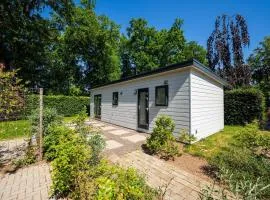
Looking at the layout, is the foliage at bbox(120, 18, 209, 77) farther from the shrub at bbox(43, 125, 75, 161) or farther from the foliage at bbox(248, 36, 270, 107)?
the shrub at bbox(43, 125, 75, 161)

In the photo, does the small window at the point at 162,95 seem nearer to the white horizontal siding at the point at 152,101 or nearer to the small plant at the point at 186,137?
the white horizontal siding at the point at 152,101

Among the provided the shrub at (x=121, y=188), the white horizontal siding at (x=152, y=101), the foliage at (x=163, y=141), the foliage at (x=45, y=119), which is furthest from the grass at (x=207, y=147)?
the foliage at (x=45, y=119)

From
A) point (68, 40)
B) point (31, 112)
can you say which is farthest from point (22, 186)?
point (68, 40)

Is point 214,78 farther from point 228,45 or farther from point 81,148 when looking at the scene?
point 228,45

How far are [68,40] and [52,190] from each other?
24872mm

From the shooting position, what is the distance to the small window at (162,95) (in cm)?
765

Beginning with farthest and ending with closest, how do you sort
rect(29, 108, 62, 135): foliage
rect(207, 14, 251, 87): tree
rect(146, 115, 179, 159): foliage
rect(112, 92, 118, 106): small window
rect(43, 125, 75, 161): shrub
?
rect(207, 14, 251, 87): tree, rect(112, 92, 118, 106): small window, rect(29, 108, 62, 135): foliage, rect(146, 115, 179, 159): foliage, rect(43, 125, 75, 161): shrub

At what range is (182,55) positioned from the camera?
2736 centimetres

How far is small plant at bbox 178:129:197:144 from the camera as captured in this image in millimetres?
6405

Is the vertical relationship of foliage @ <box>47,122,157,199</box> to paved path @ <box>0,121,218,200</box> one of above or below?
above

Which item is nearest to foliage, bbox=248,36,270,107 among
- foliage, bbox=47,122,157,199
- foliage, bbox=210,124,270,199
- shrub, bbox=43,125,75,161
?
foliage, bbox=210,124,270,199

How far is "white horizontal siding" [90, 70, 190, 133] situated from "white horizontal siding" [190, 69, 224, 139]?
346 mm

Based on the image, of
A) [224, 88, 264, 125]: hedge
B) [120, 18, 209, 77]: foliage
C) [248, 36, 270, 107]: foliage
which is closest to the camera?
[224, 88, 264, 125]: hedge

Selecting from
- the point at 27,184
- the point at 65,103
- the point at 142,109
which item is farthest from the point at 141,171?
the point at 65,103
